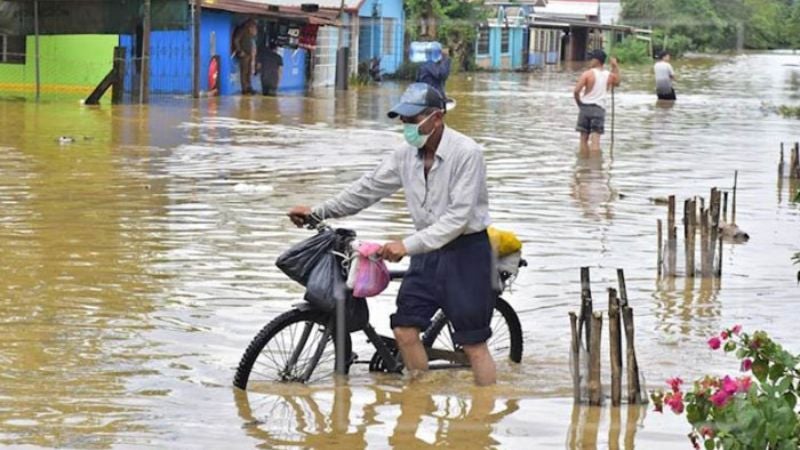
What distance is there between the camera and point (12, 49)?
31.4 m

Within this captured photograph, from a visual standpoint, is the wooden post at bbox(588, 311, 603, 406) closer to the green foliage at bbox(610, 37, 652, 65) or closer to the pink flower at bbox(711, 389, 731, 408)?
the pink flower at bbox(711, 389, 731, 408)

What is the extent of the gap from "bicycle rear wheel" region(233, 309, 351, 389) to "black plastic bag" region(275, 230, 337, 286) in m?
0.18

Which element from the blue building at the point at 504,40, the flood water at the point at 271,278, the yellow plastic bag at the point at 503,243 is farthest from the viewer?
the blue building at the point at 504,40

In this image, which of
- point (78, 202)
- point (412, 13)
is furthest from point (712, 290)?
point (412, 13)

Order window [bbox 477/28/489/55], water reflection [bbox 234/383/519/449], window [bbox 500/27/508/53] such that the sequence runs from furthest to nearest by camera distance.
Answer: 1. window [bbox 500/27/508/53]
2. window [bbox 477/28/489/55]
3. water reflection [bbox 234/383/519/449]

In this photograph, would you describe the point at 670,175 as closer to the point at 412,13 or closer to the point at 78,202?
the point at 78,202

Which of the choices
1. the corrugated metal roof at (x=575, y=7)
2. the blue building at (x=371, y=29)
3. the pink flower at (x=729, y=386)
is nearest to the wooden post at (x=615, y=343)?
the pink flower at (x=729, y=386)

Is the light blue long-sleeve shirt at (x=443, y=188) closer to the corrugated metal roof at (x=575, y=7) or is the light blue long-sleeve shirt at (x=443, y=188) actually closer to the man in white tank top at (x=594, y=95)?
the man in white tank top at (x=594, y=95)

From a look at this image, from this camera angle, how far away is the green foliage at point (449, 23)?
53531 mm

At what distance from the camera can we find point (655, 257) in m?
12.3

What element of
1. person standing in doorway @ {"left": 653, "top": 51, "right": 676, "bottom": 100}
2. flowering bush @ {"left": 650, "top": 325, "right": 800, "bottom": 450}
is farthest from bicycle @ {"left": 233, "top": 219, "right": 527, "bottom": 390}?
person standing in doorway @ {"left": 653, "top": 51, "right": 676, "bottom": 100}

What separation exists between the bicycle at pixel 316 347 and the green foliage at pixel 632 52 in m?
66.4

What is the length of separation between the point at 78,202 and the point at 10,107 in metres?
12.9

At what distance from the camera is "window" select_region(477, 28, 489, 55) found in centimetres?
6122
